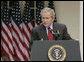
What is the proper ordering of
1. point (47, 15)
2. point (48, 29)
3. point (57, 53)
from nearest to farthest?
point (57, 53) → point (47, 15) → point (48, 29)

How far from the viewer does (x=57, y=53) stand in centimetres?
314

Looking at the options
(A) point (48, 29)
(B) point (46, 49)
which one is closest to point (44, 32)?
(A) point (48, 29)

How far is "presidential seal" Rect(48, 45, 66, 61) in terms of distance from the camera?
3.12 metres

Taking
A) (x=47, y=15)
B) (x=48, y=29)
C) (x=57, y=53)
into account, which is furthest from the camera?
(x=48, y=29)

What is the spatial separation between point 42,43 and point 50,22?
46 cm

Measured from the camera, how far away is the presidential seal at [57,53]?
3125 mm

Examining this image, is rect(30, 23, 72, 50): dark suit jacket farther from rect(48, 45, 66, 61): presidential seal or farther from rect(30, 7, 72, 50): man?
rect(48, 45, 66, 61): presidential seal

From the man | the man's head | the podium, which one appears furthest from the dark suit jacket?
the podium

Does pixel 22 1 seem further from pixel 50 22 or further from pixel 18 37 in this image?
pixel 50 22

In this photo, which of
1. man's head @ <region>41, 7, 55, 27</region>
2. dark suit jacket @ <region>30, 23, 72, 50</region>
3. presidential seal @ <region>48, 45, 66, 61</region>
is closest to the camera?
presidential seal @ <region>48, 45, 66, 61</region>

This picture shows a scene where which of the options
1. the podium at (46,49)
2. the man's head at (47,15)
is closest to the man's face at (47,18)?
the man's head at (47,15)

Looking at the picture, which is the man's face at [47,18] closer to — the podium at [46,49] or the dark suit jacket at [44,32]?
the dark suit jacket at [44,32]

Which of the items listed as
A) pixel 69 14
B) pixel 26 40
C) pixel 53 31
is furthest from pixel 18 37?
pixel 53 31

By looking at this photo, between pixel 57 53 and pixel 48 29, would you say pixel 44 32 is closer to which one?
pixel 48 29
